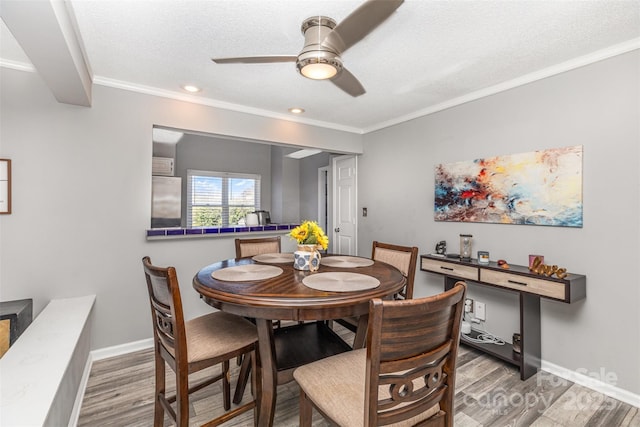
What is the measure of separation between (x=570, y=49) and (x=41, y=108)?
13.4ft

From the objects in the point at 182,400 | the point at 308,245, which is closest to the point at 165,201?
the point at 308,245

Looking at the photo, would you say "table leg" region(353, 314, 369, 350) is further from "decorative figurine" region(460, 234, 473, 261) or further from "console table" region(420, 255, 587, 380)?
"decorative figurine" region(460, 234, 473, 261)

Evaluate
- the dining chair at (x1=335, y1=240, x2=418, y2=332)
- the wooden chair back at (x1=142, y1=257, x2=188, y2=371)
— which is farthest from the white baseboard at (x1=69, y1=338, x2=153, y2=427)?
the dining chair at (x1=335, y1=240, x2=418, y2=332)

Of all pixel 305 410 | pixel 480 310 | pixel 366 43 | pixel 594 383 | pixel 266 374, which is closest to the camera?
pixel 305 410

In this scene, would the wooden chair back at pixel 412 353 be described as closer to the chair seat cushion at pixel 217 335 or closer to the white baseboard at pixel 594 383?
the chair seat cushion at pixel 217 335

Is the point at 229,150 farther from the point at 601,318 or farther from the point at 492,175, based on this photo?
the point at 601,318

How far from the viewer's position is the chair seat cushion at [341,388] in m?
1.12

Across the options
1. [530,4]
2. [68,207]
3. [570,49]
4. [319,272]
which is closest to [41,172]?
[68,207]

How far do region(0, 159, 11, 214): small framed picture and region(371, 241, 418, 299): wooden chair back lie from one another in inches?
116

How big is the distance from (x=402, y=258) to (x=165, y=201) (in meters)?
3.69

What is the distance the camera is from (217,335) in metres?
1.69

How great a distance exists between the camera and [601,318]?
2168 mm

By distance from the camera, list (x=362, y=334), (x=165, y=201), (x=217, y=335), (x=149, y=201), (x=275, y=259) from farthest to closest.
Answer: (x=165, y=201), (x=149, y=201), (x=275, y=259), (x=362, y=334), (x=217, y=335)

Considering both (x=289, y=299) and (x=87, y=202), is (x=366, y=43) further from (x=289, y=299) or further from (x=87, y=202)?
(x=87, y=202)
